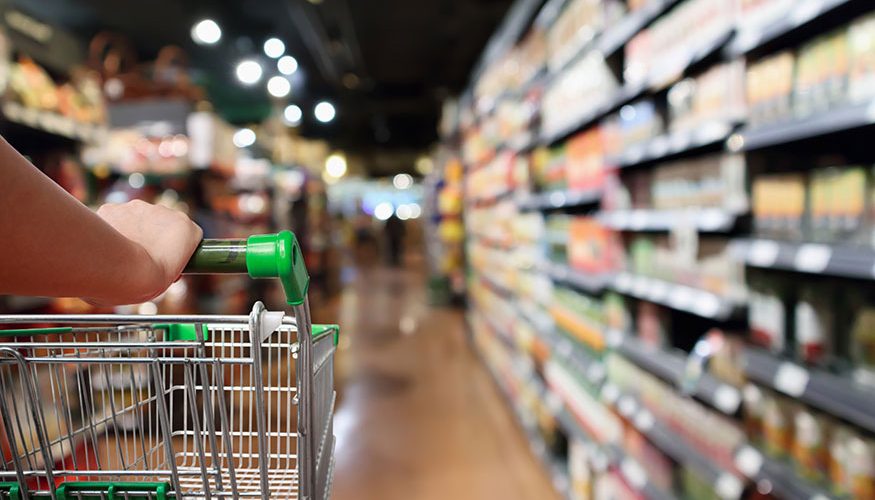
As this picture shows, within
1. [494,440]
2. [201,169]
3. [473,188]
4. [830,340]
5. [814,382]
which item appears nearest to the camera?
[814,382]

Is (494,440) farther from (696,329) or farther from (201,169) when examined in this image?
(201,169)

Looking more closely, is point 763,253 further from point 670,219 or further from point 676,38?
point 676,38

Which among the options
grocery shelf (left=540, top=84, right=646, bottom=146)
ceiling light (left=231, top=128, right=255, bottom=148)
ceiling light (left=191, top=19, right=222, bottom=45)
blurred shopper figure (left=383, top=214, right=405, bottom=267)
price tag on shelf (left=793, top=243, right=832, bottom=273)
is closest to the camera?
price tag on shelf (left=793, top=243, right=832, bottom=273)

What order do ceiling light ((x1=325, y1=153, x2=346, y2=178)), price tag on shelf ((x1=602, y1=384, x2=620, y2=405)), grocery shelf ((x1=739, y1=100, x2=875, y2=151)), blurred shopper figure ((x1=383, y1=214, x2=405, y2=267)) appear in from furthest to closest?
ceiling light ((x1=325, y1=153, x2=346, y2=178)) < blurred shopper figure ((x1=383, y1=214, x2=405, y2=267)) < price tag on shelf ((x1=602, y1=384, x2=620, y2=405)) < grocery shelf ((x1=739, y1=100, x2=875, y2=151))

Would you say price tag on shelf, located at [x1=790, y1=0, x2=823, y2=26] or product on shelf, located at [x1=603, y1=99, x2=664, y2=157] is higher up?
price tag on shelf, located at [x1=790, y1=0, x2=823, y2=26]

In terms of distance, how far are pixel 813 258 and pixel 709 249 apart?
0.58 metres

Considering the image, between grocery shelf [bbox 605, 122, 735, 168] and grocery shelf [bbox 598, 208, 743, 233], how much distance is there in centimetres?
20

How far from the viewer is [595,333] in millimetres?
3006

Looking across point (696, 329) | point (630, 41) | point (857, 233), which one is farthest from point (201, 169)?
point (857, 233)

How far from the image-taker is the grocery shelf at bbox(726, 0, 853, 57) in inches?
55.0

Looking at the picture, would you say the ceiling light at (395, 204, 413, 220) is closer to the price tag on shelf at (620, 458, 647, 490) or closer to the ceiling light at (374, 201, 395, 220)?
the ceiling light at (374, 201, 395, 220)

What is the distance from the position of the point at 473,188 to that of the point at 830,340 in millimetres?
5837

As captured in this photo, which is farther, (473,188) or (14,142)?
(473,188)

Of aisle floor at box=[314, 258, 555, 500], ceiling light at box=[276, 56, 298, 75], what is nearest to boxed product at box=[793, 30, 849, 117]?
aisle floor at box=[314, 258, 555, 500]
